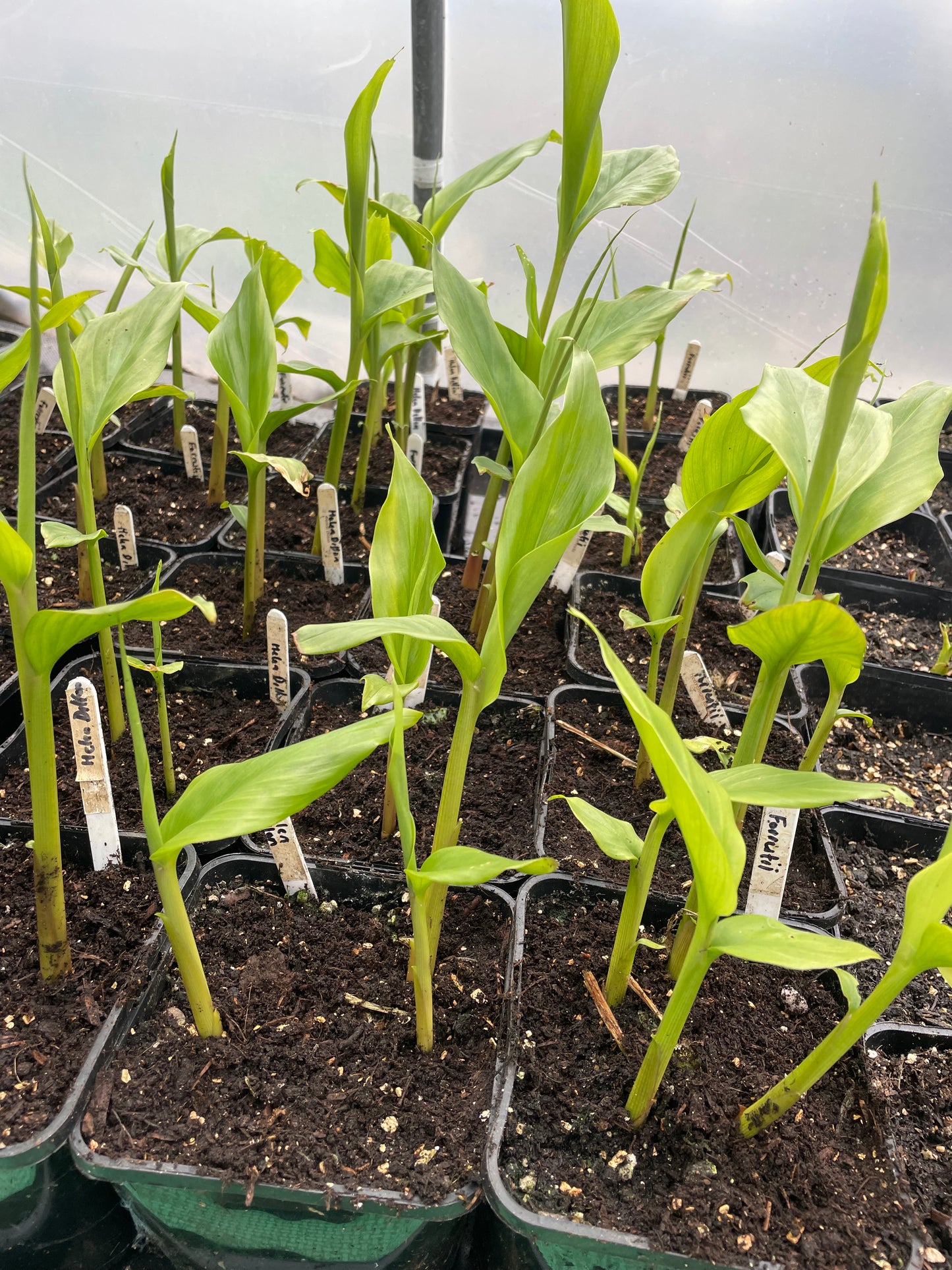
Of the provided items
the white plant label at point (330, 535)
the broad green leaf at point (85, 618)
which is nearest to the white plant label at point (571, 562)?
the white plant label at point (330, 535)

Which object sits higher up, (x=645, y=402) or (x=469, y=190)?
(x=469, y=190)

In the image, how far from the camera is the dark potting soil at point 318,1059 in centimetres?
69

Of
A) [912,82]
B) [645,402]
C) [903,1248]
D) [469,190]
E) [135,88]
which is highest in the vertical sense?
[912,82]

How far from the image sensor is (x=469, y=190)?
124cm

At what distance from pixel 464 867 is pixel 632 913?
193 millimetres

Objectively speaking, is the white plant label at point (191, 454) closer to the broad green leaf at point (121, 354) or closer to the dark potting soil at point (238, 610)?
the dark potting soil at point (238, 610)

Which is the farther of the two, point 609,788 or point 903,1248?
point 609,788

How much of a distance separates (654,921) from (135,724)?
1.80 ft

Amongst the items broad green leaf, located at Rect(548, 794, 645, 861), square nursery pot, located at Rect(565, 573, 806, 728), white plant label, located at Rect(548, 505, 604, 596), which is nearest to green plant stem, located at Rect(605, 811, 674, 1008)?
broad green leaf, located at Rect(548, 794, 645, 861)

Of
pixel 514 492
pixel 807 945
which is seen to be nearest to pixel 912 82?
pixel 514 492

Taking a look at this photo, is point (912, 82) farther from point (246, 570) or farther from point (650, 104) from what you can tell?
point (246, 570)

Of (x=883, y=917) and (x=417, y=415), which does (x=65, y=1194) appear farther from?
(x=417, y=415)

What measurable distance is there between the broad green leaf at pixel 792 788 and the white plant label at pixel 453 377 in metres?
1.52

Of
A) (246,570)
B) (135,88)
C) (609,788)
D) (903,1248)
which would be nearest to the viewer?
(903,1248)
